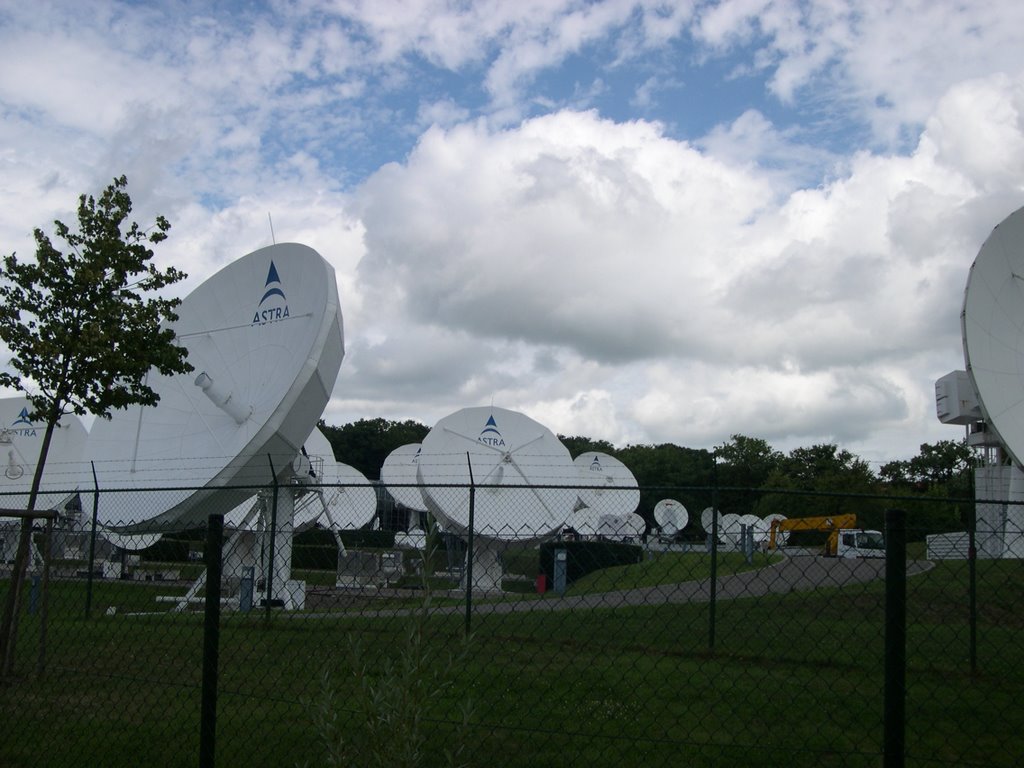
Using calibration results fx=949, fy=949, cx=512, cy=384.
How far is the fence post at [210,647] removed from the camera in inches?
177

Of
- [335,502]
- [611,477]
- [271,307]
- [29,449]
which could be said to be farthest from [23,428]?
[611,477]

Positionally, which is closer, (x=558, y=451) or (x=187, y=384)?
(x=187, y=384)

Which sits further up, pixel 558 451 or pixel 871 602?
pixel 558 451

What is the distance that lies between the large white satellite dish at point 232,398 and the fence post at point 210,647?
526 inches

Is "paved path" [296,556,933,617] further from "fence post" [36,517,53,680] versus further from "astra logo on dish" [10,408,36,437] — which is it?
"astra logo on dish" [10,408,36,437]

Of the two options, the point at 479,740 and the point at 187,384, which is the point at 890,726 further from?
the point at 187,384

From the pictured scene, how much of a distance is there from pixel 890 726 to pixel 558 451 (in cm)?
2684

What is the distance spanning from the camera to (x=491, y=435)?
30.5 m

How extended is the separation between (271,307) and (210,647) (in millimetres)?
15660

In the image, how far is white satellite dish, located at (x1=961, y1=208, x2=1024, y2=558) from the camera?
1894cm

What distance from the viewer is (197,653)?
1052 centimetres

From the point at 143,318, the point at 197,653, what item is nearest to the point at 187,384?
the point at 143,318

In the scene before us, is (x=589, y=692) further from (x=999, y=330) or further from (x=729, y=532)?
(x=999, y=330)

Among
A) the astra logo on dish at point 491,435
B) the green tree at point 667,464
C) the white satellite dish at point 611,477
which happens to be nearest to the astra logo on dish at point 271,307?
the astra logo on dish at point 491,435
